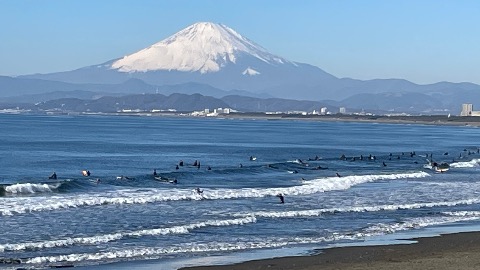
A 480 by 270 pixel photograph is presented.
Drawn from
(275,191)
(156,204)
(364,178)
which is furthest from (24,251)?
(364,178)

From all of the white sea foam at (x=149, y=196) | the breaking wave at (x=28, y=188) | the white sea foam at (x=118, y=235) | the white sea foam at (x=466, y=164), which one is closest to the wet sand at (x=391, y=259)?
the white sea foam at (x=118, y=235)

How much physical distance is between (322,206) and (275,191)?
19.1 ft

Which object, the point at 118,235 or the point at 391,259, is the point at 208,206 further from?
the point at 391,259

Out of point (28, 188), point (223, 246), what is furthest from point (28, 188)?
point (223, 246)

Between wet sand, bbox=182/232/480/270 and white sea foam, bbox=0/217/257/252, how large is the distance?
4679mm

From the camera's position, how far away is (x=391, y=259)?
20.0 meters

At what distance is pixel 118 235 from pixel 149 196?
11.1 metres

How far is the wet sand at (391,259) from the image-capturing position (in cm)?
1886

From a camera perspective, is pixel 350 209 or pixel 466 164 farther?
pixel 466 164

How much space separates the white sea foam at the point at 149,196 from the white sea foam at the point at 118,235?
19.2ft

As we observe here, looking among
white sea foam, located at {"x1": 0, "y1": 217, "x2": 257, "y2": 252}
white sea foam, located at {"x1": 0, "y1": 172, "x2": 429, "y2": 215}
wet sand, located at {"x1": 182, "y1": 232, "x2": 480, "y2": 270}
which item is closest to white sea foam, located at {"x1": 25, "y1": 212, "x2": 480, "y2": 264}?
white sea foam, located at {"x1": 0, "y1": 217, "x2": 257, "y2": 252}

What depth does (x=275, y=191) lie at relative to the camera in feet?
125

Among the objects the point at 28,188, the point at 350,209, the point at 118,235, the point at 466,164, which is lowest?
the point at 466,164

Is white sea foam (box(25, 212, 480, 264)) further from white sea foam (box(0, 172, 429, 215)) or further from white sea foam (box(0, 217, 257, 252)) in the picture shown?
white sea foam (box(0, 172, 429, 215))
